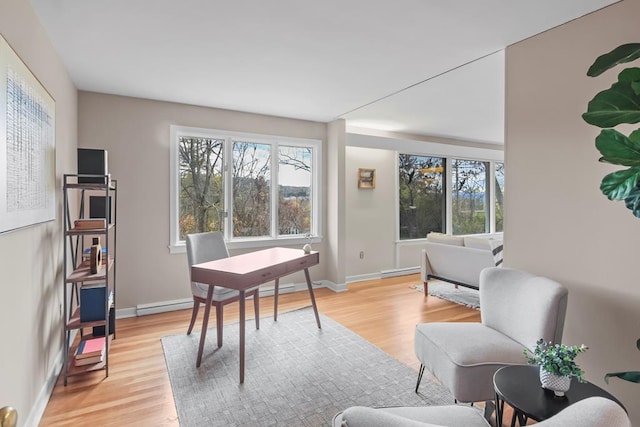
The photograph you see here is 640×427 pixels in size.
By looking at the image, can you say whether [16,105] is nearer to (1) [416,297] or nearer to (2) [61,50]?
(2) [61,50]

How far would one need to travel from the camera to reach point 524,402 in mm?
1349

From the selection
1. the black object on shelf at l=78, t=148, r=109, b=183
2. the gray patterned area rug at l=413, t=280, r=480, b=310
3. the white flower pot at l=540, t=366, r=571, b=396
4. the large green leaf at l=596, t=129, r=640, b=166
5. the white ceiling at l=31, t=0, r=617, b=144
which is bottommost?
the gray patterned area rug at l=413, t=280, r=480, b=310

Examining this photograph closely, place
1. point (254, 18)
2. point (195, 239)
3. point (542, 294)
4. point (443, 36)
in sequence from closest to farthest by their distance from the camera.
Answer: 1. point (542, 294)
2. point (254, 18)
3. point (443, 36)
4. point (195, 239)

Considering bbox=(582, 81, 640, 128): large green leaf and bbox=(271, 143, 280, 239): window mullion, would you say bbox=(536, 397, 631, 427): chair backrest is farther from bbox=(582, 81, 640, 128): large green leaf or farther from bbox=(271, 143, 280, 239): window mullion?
bbox=(271, 143, 280, 239): window mullion

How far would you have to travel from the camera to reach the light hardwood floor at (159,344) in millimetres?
2039

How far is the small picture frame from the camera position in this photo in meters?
5.40

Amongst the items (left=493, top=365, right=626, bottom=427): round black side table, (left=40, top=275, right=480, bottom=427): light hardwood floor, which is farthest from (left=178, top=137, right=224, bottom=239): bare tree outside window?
(left=493, top=365, right=626, bottom=427): round black side table

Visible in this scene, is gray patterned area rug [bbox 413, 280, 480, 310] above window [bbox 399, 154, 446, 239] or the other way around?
the other way around

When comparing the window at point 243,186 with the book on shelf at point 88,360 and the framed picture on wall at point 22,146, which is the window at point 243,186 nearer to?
the book on shelf at point 88,360

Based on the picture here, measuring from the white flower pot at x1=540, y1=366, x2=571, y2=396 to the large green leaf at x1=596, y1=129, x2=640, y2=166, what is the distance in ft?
2.90

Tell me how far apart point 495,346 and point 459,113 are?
10.9 feet

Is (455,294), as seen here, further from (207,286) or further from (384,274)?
(207,286)

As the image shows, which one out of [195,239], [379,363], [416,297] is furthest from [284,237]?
[379,363]

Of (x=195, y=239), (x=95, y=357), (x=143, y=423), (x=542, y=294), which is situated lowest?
(x=143, y=423)
